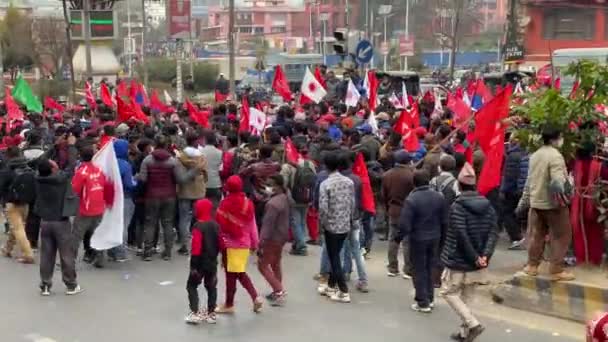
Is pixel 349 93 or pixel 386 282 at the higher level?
pixel 349 93

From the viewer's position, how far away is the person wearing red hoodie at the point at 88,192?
10.4m

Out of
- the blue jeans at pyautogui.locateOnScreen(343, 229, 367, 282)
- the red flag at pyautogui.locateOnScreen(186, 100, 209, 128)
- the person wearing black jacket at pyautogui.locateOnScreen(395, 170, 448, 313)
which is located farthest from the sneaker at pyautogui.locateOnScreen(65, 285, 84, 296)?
the red flag at pyautogui.locateOnScreen(186, 100, 209, 128)

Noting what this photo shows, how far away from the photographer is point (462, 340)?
8211mm

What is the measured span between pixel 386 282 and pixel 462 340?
7.54 feet

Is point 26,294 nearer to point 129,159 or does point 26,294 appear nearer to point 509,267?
point 129,159

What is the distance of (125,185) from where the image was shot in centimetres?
1134

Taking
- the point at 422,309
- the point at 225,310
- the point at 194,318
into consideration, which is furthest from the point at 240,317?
the point at 422,309

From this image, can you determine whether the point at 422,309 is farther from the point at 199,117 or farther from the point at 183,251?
the point at 199,117

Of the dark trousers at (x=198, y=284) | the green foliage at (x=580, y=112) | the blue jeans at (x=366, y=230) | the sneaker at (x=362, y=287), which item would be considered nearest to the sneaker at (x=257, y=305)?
the dark trousers at (x=198, y=284)

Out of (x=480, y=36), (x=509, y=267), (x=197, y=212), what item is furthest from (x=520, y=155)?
(x=480, y=36)

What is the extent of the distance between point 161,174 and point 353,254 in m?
2.93

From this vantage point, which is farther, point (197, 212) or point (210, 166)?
point (210, 166)

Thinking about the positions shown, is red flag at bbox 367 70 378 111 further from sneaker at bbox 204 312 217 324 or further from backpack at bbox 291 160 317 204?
sneaker at bbox 204 312 217 324

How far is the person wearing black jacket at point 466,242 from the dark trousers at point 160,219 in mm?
4536
